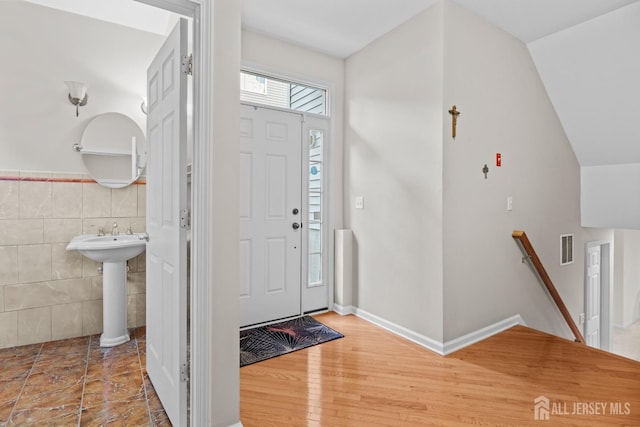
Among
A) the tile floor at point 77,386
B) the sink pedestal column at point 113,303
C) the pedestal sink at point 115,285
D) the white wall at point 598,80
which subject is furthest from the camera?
the white wall at point 598,80

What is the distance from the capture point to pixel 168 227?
5.57 ft

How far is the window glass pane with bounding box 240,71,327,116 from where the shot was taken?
121 inches

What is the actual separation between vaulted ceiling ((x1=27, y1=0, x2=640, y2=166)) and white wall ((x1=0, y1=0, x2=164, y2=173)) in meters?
0.18

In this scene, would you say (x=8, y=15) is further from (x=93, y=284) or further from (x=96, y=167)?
(x=93, y=284)

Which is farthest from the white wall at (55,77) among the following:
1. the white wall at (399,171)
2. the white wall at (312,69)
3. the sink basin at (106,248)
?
the white wall at (399,171)

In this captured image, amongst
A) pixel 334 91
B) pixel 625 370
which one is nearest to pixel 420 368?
pixel 625 370

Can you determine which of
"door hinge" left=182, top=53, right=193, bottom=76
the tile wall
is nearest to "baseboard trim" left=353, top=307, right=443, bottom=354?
the tile wall

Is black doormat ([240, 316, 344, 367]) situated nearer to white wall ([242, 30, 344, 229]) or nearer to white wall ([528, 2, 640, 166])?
white wall ([242, 30, 344, 229])

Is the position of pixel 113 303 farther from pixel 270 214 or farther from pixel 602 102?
pixel 602 102

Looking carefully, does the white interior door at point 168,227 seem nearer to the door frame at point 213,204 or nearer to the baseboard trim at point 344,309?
the door frame at point 213,204

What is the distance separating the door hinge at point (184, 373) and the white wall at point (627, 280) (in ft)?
20.9

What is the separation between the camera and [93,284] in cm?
286

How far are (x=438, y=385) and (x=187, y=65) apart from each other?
93.7 inches

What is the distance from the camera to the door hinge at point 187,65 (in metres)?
1.55
